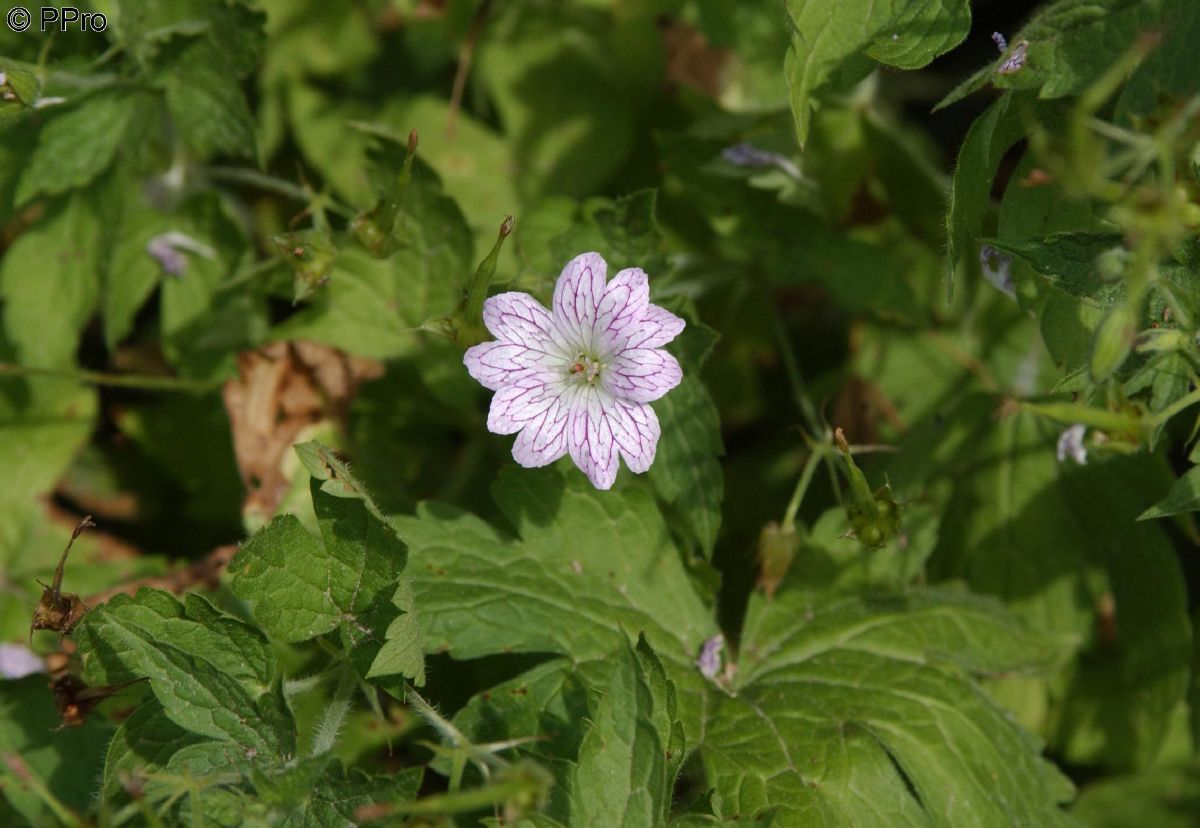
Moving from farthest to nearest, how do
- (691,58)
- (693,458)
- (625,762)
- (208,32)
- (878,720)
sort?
(691,58)
(208,32)
(693,458)
(878,720)
(625,762)

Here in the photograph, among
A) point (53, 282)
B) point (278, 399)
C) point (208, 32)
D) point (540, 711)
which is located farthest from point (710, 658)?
point (53, 282)

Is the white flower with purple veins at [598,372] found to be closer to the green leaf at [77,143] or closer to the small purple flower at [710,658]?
the small purple flower at [710,658]

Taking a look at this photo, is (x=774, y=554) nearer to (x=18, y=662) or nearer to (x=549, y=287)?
(x=549, y=287)

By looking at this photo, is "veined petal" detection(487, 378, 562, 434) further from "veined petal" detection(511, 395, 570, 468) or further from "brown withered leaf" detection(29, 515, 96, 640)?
"brown withered leaf" detection(29, 515, 96, 640)

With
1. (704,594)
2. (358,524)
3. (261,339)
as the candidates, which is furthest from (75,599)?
(704,594)

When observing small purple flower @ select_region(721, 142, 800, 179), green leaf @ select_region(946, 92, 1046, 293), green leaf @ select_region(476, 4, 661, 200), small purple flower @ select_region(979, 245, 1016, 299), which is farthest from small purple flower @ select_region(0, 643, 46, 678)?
small purple flower @ select_region(979, 245, 1016, 299)

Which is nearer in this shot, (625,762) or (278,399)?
(625,762)

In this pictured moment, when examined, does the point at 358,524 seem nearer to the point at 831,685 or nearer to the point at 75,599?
the point at 75,599
